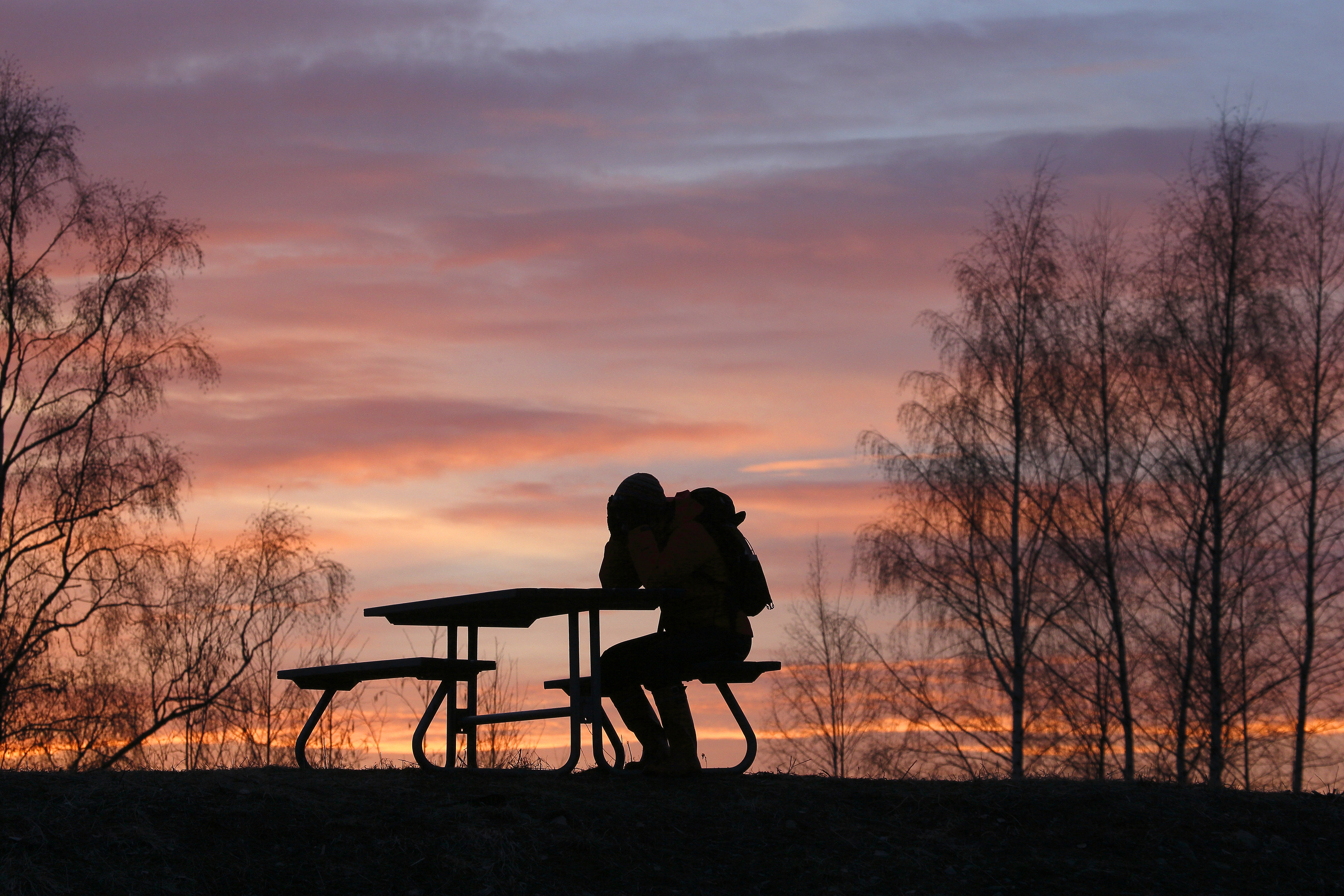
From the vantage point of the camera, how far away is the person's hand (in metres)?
8.05

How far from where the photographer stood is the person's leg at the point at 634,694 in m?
8.10

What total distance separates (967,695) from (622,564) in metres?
18.6

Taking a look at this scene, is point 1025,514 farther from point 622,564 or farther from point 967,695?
point 622,564

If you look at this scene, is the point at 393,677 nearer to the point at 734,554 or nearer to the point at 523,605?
the point at 523,605

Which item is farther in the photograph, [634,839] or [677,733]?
[677,733]

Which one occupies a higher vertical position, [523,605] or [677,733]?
[523,605]

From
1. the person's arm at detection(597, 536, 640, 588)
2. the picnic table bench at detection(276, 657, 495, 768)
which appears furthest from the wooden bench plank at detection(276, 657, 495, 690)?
the person's arm at detection(597, 536, 640, 588)

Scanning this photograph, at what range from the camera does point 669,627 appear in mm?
8180

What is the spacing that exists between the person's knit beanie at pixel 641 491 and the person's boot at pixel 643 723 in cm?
113

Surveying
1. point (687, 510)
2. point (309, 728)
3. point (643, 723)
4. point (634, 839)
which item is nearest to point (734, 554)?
point (687, 510)

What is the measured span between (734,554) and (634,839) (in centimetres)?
198

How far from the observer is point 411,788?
7469 mm

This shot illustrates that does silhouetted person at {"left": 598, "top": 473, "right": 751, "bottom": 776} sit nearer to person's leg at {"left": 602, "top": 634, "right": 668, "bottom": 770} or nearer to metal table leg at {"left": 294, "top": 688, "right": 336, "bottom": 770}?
person's leg at {"left": 602, "top": 634, "right": 668, "bottom": 770}

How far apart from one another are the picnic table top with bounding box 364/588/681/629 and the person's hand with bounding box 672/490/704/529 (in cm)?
43
